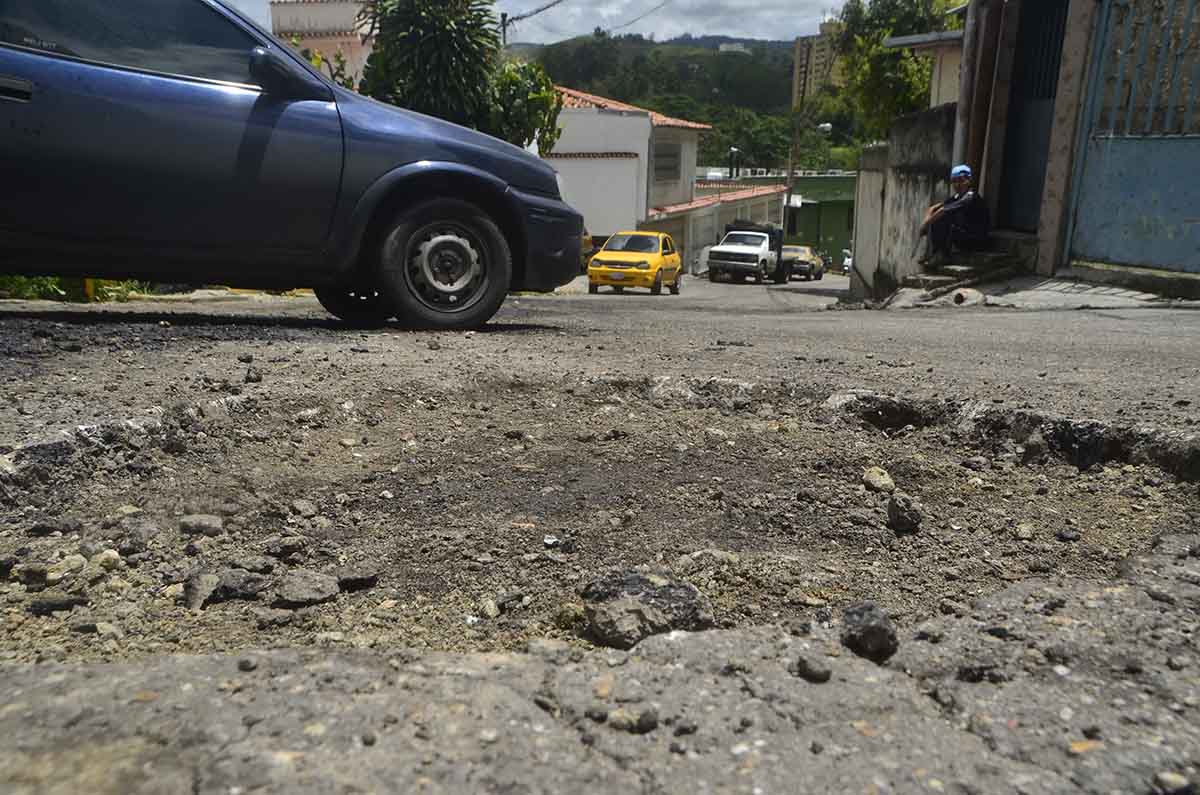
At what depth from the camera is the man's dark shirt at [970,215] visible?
1003 centimetres

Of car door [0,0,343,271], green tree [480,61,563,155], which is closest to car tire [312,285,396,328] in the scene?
car door [0,0,343,271]

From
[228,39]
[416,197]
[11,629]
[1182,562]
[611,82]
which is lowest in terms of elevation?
[11,629]

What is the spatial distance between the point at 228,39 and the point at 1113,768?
14.8 ft

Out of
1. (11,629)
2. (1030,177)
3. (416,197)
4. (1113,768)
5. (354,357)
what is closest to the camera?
(1113,768)

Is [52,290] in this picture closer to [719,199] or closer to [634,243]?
[634,243]

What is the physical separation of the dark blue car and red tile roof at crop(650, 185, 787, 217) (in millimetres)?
31581

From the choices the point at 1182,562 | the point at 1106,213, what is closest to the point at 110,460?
the point at 1182,562

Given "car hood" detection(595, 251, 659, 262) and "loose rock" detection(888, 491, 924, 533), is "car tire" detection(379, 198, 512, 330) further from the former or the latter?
"car hood" detection(595, 251, 659, 262)

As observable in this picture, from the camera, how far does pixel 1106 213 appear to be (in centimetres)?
861

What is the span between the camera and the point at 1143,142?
8.27 meters

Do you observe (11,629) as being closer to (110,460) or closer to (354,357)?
(110,460)

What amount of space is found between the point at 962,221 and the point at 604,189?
2444 cm

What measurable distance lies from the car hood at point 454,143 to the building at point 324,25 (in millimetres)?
22589

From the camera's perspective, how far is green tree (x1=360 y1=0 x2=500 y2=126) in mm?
14117
